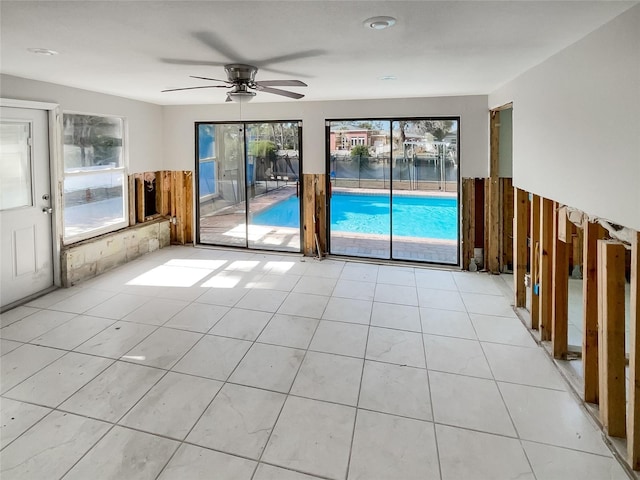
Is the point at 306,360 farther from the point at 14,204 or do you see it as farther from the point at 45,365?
the point at 14,204

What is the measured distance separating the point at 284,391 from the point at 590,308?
220cm

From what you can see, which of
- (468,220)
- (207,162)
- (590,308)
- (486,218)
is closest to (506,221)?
(486,218)

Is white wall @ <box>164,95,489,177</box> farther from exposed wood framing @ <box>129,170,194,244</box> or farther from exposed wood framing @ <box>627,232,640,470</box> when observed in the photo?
exposed wood framing @ <box>627,232,640,470</box>

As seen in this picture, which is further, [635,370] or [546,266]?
[546,266]

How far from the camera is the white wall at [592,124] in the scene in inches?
80.5

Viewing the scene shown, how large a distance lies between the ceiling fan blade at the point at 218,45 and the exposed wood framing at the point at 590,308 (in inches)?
112

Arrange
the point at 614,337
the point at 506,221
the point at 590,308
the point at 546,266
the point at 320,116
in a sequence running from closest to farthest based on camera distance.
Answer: the point at 614,337
the point at 590,308
the point at 546,266
the point at 506,221
the point at 320,116

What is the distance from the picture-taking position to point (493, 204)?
539cm

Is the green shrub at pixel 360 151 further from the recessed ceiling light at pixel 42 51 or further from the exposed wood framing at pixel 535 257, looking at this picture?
the recessed ceiling light at pixel 42 51

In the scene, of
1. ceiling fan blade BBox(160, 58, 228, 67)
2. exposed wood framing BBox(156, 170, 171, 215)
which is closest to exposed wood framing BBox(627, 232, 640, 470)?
ceiling fan blade BBox(160, 58, 228, 67)

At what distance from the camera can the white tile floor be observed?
2119mm

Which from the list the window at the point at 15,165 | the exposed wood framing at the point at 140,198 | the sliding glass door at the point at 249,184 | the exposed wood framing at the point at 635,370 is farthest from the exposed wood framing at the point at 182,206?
the exposed wood framing at the point at 635,370

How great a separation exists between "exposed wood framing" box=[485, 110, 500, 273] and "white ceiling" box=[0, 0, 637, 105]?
3.19ft

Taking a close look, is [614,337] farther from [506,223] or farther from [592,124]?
[506,223]
